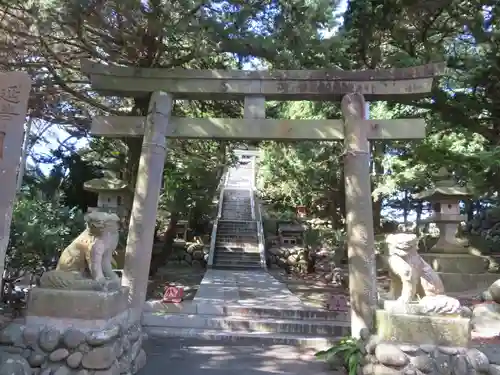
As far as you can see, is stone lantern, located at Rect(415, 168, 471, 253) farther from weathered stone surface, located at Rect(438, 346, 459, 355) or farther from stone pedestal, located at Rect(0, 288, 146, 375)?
stone pedestal, located at Rect(0, 288, 146, 375)

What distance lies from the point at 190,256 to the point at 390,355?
13492 mm

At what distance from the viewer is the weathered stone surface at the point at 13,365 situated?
401cm

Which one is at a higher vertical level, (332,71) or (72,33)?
(72,33)

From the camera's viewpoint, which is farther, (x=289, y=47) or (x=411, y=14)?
(x=411, y=14)

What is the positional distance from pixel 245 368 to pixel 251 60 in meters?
5.57

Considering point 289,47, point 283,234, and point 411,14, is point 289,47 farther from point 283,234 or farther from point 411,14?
point 283,234

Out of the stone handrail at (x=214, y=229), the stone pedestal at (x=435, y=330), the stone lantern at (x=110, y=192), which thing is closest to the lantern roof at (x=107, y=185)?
the stone lantern at (x=110, y=192)

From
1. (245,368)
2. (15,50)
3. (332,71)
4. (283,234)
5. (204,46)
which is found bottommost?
(245,368)

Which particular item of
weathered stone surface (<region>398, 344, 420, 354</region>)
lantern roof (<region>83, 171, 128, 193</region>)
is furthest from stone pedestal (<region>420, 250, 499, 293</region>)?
lantern roof (<region>83, 171, 128, 193</region>)

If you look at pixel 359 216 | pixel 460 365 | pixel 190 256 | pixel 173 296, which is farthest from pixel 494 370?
pixel 190 256

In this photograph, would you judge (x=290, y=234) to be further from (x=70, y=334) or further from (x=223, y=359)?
(x=70, y=334)

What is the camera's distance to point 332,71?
6.42 m

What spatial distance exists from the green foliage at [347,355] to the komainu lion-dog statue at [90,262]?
299cm

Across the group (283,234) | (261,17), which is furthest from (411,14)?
(283,234)
